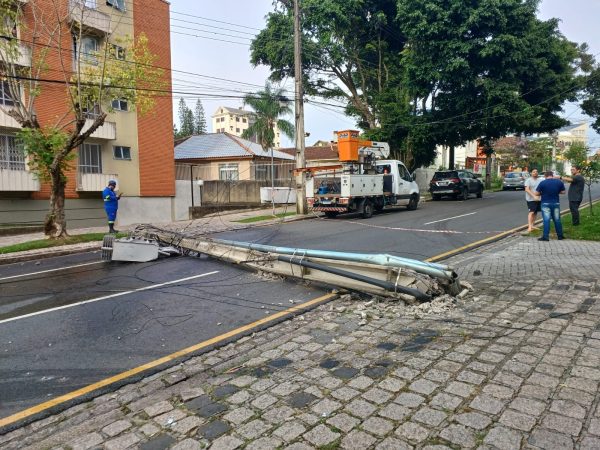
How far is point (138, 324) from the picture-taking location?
5484 mm

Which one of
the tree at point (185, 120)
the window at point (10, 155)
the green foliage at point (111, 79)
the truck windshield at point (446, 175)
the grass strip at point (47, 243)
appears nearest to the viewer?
the grass strip at point (47, 243)

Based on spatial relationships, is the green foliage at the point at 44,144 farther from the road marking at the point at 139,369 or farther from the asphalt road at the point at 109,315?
the road marking at the point at 139,369

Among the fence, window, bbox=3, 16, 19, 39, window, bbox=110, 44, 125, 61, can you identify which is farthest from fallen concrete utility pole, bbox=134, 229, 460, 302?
the fence

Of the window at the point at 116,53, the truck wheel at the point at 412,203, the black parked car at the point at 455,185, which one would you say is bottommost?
the truck wheel at the point at 412,203

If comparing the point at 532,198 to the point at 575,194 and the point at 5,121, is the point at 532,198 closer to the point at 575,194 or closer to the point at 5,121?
the point at 575,194

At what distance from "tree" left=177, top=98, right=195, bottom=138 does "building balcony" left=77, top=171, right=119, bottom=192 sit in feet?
209

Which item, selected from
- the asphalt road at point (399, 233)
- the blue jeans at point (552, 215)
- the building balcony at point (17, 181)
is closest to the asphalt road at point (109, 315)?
the asphalt road at point (399, 233)

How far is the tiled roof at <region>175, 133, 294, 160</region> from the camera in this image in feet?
114

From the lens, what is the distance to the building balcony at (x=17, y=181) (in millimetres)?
17542

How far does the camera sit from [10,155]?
61.0ft

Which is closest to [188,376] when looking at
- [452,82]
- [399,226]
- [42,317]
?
[42,317]

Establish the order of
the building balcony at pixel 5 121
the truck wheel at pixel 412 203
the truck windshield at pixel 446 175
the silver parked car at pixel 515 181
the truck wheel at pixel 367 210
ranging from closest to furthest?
the building balcony at pixel 5 121
the truck wheel at pixel 367 210
the truck wheel at pixel 412 203
the truck windshield at pixel 446 175
the silver parked car at pixel 515 181

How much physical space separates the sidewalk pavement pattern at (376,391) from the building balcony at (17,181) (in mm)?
16748

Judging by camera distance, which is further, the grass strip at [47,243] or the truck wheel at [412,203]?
the truck wheel at [412,203]
